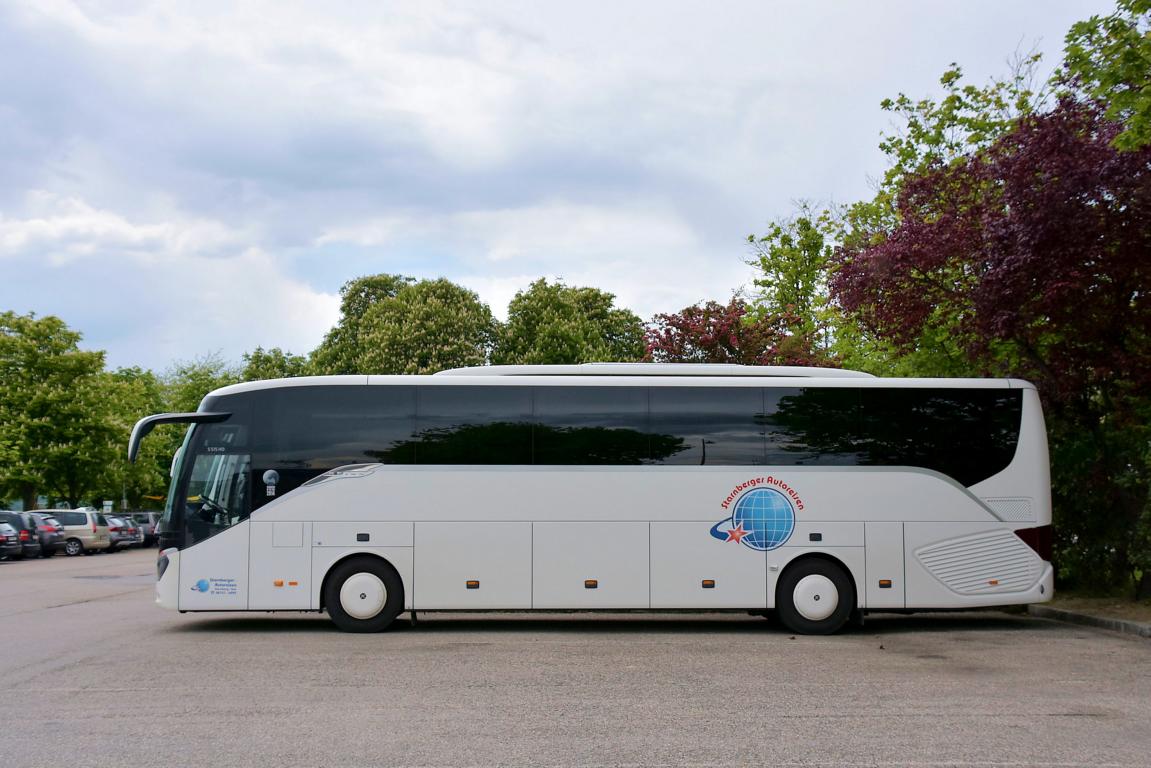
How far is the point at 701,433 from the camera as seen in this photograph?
14.6 meters

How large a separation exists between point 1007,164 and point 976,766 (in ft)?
36.1

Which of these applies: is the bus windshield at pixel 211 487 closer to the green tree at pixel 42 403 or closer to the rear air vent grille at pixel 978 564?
the rear air vent grille at pixel 978 564

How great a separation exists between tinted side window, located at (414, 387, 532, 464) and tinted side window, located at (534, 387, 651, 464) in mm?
222

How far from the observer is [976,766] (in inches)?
272

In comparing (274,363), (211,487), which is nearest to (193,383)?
(274,363)

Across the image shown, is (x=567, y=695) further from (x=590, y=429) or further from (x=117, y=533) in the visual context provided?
(x=117, y=533)

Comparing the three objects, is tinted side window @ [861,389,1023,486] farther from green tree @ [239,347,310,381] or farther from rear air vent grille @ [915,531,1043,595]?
green tree @ [239,347,310,381]

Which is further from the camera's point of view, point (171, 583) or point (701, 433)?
point (701, 433)

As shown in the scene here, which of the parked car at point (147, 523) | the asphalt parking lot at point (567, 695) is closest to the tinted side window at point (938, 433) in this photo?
the asphalt parking lot at point (567, 695)

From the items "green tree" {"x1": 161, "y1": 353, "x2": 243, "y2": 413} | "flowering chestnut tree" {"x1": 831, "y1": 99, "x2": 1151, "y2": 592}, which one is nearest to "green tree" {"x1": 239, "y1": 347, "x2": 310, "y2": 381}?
"green tree" {"x1": 161, "y1": 353, "x2": 243, "y2": 413}

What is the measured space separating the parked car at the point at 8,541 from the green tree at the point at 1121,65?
3348 cm

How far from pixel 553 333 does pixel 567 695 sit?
44696 mm

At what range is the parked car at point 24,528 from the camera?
117ft

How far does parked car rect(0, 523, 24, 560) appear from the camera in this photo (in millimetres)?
34875
